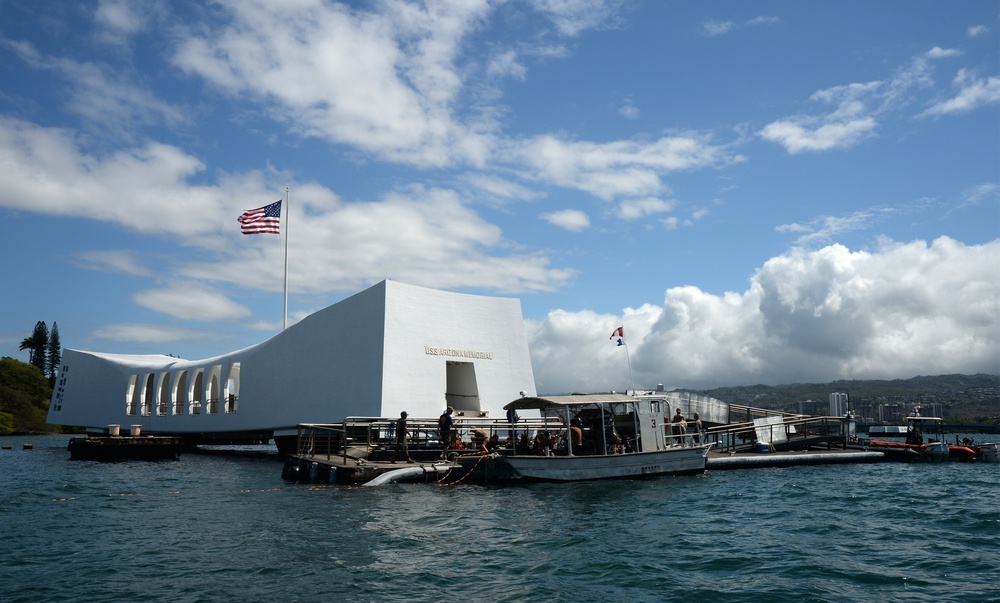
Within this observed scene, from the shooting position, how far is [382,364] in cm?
2850

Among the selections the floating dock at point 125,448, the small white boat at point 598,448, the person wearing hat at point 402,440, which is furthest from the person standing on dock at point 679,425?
the floating dock at point 125,448

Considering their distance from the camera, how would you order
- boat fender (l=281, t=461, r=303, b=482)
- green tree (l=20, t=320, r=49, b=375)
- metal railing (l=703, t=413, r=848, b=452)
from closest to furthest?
boat fender (l=281, t=461, r=303, b=482) < metal railing (l=703, t=413, r=848, b=452) < green tree (l=20, t=320, r=49, b=375)

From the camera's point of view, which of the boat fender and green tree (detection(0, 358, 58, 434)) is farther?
green tree (detection(0, 358, 58, 434))

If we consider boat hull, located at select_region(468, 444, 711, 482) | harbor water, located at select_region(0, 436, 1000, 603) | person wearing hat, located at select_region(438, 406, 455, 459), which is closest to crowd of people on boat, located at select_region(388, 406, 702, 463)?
person wearing hat, located at select_region(438, 406, 455, 459)

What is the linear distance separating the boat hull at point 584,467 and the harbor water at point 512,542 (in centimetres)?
54

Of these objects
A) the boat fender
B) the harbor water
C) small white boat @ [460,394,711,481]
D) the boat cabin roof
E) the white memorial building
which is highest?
the white memorial building

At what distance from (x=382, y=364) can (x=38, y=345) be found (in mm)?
99835

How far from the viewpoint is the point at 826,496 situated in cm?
1644

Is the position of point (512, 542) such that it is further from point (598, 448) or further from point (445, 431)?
point (445, 431)

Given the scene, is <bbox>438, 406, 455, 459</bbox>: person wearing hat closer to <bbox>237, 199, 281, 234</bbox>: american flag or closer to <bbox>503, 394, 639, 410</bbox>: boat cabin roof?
<bbox>503, 394, 639, 410</bbox>: boat cabin roof

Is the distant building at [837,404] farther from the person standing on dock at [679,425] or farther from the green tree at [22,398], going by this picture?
the green tree at [22,398]

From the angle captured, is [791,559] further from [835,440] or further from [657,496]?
[835,440]

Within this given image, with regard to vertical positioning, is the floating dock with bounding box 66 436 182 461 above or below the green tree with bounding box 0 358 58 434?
below

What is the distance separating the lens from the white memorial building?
29.3 meters
